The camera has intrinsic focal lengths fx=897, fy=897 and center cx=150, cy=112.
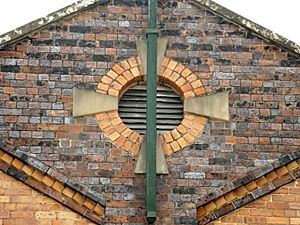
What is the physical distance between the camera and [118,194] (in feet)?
38.6

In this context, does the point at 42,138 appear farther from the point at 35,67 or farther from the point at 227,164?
the point at 227,164

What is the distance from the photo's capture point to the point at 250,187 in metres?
12.0

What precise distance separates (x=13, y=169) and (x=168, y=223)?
2.17 m

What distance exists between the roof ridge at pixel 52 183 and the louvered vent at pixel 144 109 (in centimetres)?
127

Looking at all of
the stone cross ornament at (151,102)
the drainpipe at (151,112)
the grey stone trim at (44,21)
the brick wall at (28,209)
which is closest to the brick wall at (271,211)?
the drainpipe at (151,112)

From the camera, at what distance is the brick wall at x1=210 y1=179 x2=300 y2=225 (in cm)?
1176

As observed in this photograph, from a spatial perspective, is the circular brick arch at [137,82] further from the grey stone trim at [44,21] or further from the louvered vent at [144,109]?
the grey stone trim at [44,21]

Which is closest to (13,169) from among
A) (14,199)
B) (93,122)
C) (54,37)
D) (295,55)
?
(14,199)

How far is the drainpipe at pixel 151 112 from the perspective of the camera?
37.9 ft

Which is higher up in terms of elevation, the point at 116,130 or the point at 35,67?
the point at 35,67

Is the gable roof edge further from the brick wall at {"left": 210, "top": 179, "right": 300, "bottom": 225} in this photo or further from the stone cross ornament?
the brick wall at {"left": 210, "top": 179, "right": 300, "bottom": 225}

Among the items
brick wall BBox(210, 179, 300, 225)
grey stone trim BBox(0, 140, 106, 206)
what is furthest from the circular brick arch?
brick wall BBox(210, 179, 300, 225)

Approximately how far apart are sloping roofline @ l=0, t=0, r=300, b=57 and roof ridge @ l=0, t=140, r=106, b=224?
171cm

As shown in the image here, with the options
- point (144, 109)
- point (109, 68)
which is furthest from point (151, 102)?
point (109, 68)
